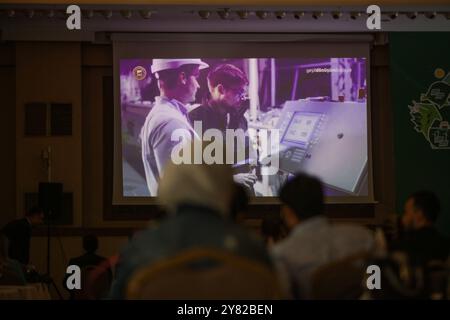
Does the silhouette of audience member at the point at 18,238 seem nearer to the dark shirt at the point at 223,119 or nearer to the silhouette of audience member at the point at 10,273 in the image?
the silhouette of audience member at the point at 10,273

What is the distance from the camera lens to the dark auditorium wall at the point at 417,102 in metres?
9.20

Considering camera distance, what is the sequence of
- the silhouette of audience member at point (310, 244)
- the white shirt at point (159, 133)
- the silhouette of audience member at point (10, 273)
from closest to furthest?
the silhouette of audience member at point (310, 244) < the silhouette of audience member at point (10, 273) < the white shirt at point (159, 133)

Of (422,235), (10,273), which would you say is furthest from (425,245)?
(10,273)

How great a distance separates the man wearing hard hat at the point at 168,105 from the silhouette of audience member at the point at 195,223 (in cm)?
696

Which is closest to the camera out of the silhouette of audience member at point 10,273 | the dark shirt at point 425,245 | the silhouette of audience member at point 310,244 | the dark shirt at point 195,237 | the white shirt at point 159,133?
the dark shirt at point 195,237

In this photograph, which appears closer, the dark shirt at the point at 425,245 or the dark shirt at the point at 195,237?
the dark shirt at the point at 195,237

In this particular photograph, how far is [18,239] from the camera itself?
8.14 m

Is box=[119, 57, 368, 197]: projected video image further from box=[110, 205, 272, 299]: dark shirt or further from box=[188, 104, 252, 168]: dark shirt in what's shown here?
box=[110, 205, 272, 299]: dark shirt

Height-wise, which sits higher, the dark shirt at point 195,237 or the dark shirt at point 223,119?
the dark shirt at point 223,119

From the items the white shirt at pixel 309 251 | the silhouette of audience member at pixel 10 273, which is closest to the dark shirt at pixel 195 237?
the white shirt at pixel 309 251

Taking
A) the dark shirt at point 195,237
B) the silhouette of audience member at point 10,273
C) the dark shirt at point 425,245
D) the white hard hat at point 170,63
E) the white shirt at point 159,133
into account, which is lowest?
the silhouette of audience member at point 10,273

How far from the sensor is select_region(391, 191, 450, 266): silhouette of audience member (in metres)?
2.72

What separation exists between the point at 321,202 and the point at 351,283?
0.99 feet

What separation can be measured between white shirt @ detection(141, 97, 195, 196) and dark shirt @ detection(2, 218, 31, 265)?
1.60 meters
